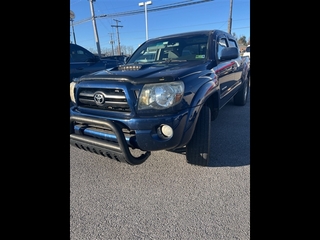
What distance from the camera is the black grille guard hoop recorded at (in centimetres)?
184

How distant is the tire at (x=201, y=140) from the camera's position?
221 cm

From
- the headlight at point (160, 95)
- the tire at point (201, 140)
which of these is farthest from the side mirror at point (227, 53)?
the headlight at point (160, 95)

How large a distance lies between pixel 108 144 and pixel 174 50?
1.99 meters

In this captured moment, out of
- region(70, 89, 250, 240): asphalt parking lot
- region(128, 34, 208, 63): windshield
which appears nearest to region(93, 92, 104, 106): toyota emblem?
region(70, 89, 250, 240): asphalt parking lot

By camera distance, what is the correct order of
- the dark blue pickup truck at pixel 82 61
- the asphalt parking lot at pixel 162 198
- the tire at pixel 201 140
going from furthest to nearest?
1. the dark blue pickup truck at pixel 82 61
2. the tire at pixel 201 140
3. the asphalt parking lot at pixel 162 198

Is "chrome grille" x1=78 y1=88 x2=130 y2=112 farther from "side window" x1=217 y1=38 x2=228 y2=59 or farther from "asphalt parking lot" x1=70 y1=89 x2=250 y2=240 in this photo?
"side window" x1=217 y1=38 x2=228 y2=59

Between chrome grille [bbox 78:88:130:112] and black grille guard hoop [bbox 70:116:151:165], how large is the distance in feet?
0.63

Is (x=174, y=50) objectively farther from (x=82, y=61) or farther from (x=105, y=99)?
(x=82, y=61)

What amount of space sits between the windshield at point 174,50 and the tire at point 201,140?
1053mm

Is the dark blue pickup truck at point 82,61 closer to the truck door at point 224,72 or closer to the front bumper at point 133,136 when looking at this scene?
the truck door at point 224,72
